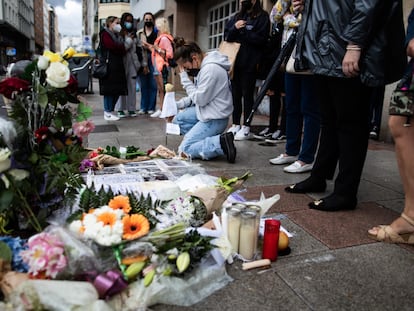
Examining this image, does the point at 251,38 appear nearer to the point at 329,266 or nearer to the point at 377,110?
the point at 377,110

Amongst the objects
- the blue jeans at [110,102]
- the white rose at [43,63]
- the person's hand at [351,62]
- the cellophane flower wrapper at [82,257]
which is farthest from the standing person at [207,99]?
the blue jeans at [110,102]

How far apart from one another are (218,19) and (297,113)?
878 centimetres

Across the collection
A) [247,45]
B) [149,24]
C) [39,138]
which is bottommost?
[39,138]

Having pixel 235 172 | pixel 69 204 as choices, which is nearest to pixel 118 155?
pixel 235 172

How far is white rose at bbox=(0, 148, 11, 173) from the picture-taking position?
163 centimetres

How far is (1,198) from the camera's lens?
1.68m

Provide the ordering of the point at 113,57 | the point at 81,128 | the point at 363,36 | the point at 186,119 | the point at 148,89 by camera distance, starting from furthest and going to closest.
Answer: the point at 148,89, the point at 113,57, the point at 186,119, the point at 363,36, the point at 81,128

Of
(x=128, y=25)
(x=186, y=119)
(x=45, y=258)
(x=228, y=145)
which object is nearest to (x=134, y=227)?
(x=45, y=258)

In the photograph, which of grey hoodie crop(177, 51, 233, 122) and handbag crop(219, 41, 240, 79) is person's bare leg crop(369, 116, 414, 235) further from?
handbag crop(219, 41, 240, 79)

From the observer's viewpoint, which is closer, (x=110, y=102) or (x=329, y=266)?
(x=329, y=266)

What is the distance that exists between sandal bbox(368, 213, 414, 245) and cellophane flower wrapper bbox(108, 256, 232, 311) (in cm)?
103

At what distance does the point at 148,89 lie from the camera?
8.07 metres

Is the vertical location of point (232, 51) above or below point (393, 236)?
above

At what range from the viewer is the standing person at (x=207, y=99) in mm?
4008
